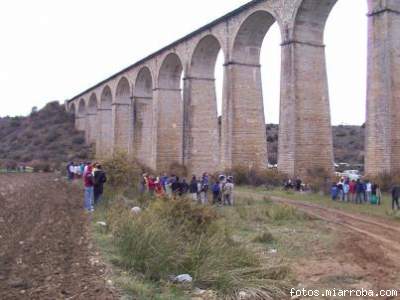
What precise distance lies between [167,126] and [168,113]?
908 mm

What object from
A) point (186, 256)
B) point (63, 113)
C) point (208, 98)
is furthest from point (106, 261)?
point (63, 113)

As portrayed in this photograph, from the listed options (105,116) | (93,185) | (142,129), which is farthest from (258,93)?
(105,116)

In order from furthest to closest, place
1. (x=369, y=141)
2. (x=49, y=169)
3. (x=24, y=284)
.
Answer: (x=49, y=169), (x=369, y=141), (x=24, y=284)

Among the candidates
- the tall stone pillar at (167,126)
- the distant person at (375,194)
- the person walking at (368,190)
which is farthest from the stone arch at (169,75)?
the distant person at (375,194)

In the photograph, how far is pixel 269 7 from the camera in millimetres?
22000

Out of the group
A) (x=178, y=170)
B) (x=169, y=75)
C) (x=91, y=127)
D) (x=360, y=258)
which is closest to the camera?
(x=360, y=258)

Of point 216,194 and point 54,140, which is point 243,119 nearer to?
point 216,194

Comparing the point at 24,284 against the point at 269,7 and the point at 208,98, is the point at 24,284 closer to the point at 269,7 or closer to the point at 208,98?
the point at 269,7

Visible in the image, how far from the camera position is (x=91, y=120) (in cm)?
5838

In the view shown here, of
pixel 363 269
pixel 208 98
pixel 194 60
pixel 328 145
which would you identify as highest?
pixel 194 60

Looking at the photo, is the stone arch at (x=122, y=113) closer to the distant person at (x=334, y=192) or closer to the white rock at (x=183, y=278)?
the distant person at (x=334, y=192)

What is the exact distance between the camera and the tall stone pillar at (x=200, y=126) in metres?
29.3

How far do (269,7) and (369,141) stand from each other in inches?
317

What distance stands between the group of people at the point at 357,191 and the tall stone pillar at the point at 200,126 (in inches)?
480
